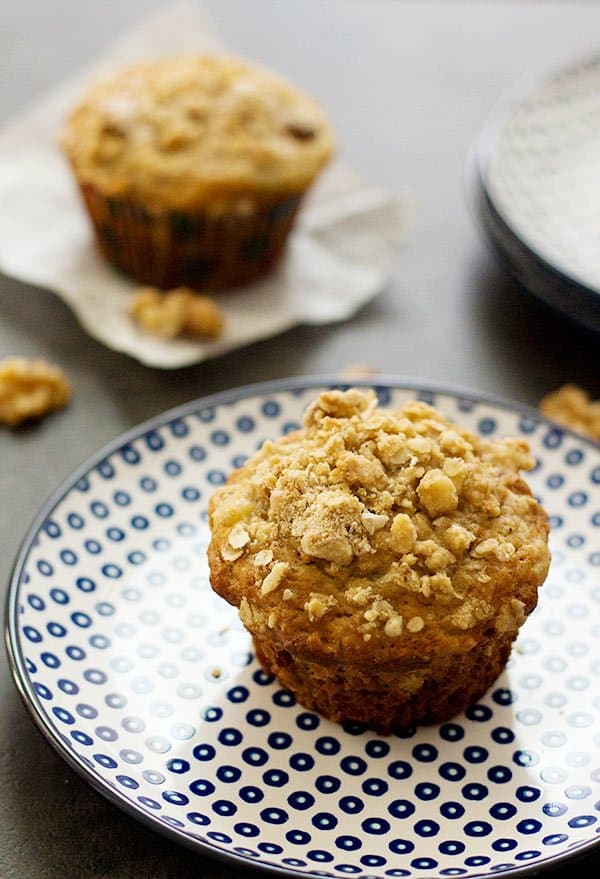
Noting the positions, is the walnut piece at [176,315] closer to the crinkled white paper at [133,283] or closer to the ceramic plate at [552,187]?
the crinkled white paper at [133,283]

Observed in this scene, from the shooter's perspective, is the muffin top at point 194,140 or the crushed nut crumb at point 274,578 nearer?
the crushed nut crumb at point 274,578

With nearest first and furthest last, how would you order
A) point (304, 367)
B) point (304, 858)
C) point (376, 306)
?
point (304, 858), point (304, 367), point (376, 306)

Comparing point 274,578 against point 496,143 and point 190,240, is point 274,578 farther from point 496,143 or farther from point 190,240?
point 496,143

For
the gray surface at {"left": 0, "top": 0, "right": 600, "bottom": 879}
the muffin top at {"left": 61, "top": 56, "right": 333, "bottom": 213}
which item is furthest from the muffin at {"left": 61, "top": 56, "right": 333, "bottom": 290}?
the gray surface at {"left": 0, "top": 0, "right": 600, "bottom": 879}

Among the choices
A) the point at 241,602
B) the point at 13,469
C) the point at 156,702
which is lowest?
the point at 13,469

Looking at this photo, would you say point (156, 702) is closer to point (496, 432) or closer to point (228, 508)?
point (228, 508)

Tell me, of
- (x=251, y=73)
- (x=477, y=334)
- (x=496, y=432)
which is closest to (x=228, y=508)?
(x=496, y=432)

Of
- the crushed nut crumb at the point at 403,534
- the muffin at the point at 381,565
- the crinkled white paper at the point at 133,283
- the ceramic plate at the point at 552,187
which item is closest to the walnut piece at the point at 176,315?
the crinkled white paper at the point at 133,283
